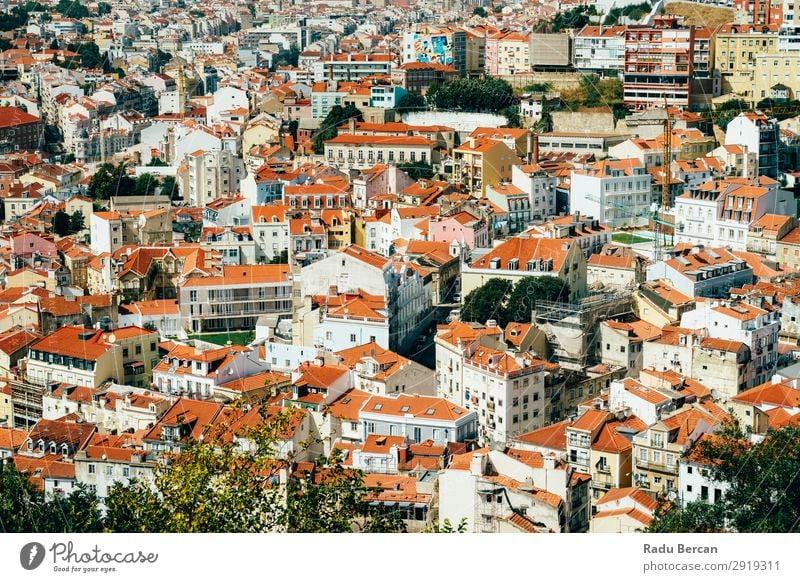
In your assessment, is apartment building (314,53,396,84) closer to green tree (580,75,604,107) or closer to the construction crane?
green tree (580,75,604,107)

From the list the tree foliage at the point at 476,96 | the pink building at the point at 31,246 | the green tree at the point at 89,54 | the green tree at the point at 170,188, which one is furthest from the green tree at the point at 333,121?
the green tree at the point at 89,54

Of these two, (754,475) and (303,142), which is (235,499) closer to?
(754,475)

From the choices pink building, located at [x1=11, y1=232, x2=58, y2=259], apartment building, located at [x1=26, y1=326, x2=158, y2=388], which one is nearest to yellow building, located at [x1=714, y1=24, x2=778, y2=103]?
pink building, located at [x1=11, y1=232, x2=58, y2=259]

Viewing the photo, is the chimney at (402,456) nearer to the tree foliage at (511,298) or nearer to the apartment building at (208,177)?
the tree foliage at (511,298)

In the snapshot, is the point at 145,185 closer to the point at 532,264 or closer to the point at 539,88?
the point at 539,88

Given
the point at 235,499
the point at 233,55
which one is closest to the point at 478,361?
the point at 235,499

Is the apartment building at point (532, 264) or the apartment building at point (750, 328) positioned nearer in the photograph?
the apartment building at point (750, 328)

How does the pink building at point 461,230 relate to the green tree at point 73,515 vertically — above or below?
below
